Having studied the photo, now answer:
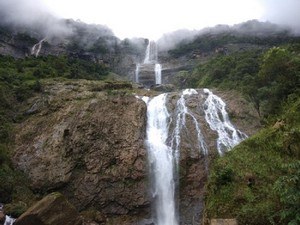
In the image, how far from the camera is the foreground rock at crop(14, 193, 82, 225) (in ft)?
76.5

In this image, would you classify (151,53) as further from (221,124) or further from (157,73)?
(221,124)

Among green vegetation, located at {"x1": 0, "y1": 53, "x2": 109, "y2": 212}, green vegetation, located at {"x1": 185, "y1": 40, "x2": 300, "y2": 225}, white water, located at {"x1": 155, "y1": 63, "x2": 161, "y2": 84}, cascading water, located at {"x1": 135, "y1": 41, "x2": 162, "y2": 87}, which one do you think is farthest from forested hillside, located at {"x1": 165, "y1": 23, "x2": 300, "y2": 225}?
cascading water, located at {"x1": 135, "y1": 41, "x2": 162, "y2": 87}

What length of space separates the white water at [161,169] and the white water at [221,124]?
14.5ft

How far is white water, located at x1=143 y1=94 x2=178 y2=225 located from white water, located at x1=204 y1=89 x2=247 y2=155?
14.5 feet

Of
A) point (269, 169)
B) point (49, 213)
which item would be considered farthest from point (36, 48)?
point (269, 169)

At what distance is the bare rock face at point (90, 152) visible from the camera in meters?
29.7

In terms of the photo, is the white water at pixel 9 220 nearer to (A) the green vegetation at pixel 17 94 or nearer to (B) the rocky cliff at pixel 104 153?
(A) the green vegetation at pixel 17 94

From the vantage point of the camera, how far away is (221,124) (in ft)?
118

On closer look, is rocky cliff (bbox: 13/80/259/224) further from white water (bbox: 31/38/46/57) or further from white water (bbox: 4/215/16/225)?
white water (bbox: 31/38/46/57)

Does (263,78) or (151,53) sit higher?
(151,53)

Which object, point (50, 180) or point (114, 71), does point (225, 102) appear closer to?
point (50, 180)

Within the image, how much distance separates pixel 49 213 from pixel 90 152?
900cm

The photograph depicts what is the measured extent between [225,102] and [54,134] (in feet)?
59.6

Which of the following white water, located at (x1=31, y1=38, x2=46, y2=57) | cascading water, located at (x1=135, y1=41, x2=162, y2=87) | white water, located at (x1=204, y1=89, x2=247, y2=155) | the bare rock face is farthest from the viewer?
white water, located at (x1=31, y1=38, x2=46, y2=57)
